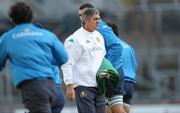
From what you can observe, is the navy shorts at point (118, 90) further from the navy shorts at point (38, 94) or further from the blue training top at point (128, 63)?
the navy shorts at point (38, 94)

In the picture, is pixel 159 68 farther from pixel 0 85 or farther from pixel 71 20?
pixel 0 85

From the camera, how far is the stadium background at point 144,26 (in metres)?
28.9

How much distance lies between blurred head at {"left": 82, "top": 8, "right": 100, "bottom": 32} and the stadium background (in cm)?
1591

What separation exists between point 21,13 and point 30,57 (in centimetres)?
52

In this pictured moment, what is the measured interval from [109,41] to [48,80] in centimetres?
249

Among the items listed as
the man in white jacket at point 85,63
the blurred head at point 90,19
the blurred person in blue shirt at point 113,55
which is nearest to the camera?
the man in white jacket at point 85,63

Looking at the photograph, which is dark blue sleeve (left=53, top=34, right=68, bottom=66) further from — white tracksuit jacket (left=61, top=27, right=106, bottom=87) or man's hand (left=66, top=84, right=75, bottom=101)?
white tracksuit jacket (left=61, top=27, right=106, bottom=87)

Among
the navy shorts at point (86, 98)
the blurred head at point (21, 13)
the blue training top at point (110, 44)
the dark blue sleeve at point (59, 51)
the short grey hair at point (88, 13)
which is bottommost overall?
the navy shorts at point (86, 98)

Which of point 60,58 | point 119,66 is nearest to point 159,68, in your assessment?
point 119,66

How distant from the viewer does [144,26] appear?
101 feet

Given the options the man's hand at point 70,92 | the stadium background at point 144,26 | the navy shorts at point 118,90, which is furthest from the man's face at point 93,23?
the stadium background at point 144,26

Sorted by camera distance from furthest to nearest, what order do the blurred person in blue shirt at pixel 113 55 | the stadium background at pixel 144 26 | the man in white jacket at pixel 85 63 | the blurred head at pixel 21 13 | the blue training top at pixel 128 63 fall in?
the stadium background at pixel 144 26, the blue training top at pixel 128 63, the blurred person in blue shirt at pixel 113 55, the man in white jacket at pixel 85 63, the blurred head at pixel 21 13

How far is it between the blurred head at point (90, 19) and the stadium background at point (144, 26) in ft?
52.2

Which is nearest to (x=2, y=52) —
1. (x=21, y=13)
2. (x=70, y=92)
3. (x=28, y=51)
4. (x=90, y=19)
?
(x=28, y=51)
